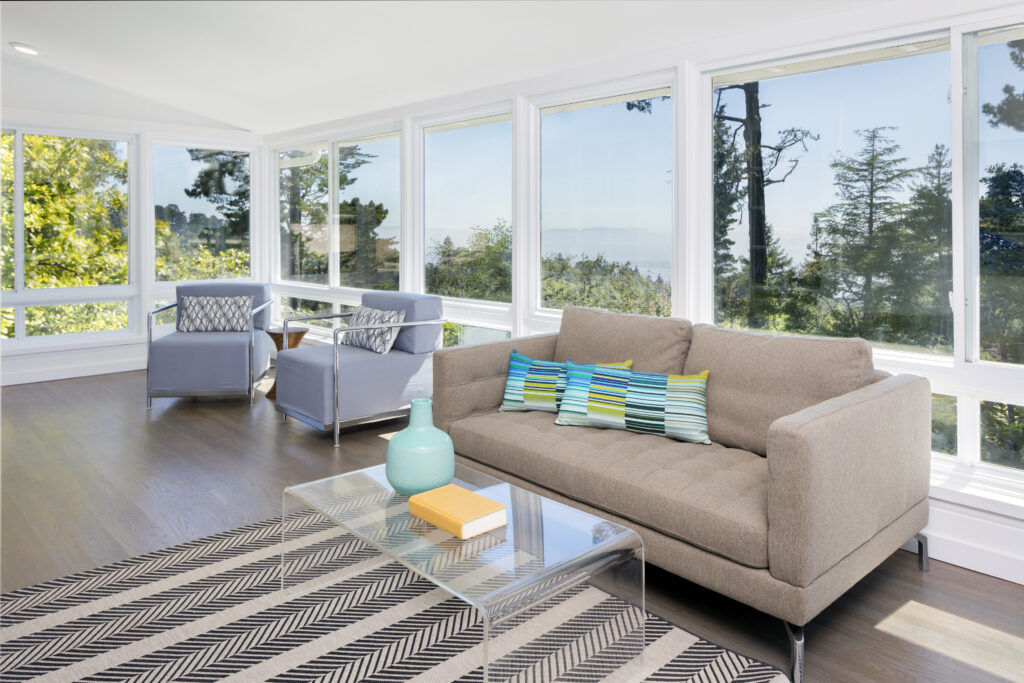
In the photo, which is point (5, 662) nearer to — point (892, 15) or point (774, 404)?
point (774, 404)

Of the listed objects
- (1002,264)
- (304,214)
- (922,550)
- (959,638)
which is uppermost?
(304,214)

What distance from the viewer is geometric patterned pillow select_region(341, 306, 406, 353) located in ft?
15.5

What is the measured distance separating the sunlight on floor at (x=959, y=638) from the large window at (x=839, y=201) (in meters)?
1.10

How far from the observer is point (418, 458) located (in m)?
2.37

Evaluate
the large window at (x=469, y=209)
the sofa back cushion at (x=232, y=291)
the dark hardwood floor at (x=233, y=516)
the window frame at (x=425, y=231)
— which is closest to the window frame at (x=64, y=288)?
the dark hardwood floor at (x=233, y=516)

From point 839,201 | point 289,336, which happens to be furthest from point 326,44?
point 839,201

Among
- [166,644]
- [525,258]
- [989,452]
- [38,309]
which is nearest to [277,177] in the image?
[38,309]

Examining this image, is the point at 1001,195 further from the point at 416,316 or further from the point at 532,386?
the point at 416,316

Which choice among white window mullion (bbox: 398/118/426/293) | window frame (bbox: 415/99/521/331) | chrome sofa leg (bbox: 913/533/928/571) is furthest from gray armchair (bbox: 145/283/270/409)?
chrome sofa leg (bbox: 913/533/928/571)

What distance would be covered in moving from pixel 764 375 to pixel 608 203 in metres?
1.81

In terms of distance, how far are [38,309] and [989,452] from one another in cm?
695

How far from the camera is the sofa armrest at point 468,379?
333 centimetres

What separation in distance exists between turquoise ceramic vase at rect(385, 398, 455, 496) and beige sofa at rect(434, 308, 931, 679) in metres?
0.54

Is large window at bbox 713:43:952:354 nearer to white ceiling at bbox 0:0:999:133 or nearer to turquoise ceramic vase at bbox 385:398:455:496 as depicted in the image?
white ceiling at bbox 0:0:999:133
